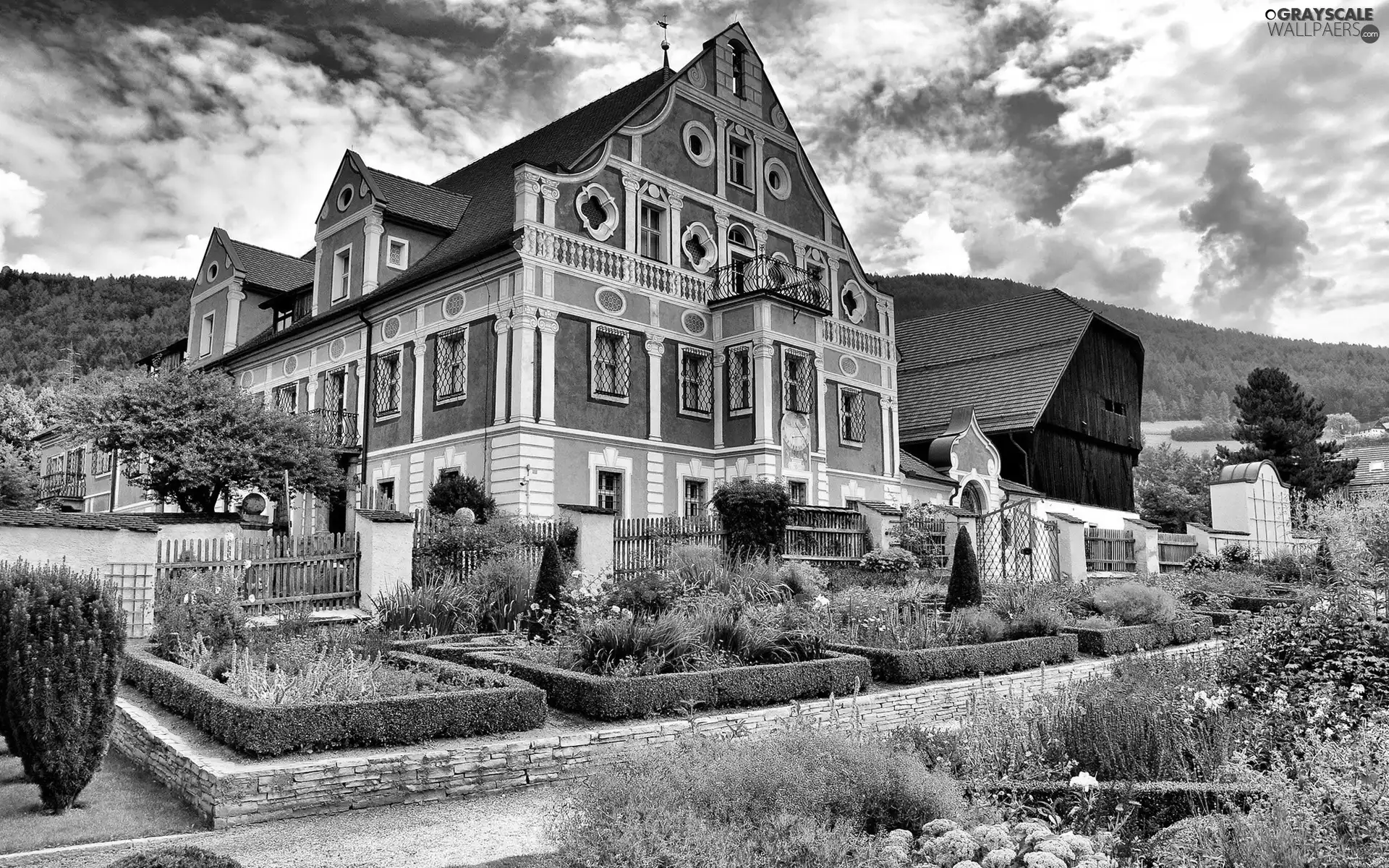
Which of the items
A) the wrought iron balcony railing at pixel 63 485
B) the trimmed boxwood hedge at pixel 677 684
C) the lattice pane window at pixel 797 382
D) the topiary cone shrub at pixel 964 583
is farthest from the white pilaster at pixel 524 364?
the wrought iron balcony railing at pixel 63 485

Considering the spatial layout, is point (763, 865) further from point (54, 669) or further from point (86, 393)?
point (86, 393)

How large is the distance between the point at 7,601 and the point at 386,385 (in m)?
21.8

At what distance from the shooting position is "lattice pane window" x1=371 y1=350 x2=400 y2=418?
93.6ft

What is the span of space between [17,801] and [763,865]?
19.8 feet

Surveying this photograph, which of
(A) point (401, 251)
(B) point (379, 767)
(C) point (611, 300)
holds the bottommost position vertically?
(B) point (379, 767)

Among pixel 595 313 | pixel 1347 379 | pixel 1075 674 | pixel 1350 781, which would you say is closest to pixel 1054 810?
pixel 1350 781

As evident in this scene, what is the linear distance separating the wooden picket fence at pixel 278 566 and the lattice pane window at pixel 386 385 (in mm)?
12599

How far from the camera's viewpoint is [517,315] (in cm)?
2428

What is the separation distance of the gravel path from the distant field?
108487 millimetres

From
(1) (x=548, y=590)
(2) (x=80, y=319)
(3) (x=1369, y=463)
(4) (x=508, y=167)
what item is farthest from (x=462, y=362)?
(3) (x=1369, y=463)

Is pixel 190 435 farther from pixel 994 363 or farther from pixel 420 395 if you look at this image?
pixel 994 363

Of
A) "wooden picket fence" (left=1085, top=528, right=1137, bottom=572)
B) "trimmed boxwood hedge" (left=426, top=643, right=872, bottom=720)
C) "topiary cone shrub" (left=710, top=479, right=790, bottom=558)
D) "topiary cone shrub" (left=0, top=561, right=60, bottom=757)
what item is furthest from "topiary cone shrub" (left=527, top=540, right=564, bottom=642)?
"wooden picket fence" (left=1085, top=528, right=1137, bottom=572)

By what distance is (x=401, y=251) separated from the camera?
99.4 ft

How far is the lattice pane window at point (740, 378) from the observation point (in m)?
27.6
